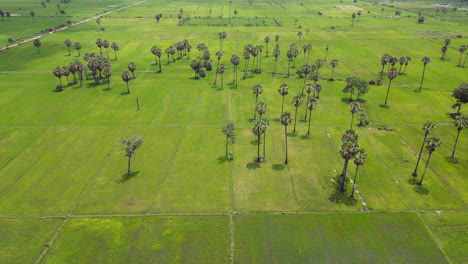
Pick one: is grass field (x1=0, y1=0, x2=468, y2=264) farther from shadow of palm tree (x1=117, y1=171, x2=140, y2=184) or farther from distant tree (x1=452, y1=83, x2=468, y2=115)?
distant tree (x1=452, y1=83, x2=468, y2=115)

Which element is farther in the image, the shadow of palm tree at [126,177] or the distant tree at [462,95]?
the distant tree at [462,95]

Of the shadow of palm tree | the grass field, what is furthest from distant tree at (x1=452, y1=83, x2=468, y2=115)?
the shadow of palm tree

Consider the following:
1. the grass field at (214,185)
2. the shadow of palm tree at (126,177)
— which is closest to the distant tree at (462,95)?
the grass field at (214,185)

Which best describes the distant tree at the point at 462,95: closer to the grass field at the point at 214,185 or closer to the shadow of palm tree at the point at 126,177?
the grass field at the point at 214,185

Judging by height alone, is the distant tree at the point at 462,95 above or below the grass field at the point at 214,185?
above

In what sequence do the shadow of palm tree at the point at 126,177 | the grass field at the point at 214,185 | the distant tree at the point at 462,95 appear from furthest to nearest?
the distant tree at the point at 462,95, the shadow of palm tree at the point at 126,177, the grass field at the point at 214,185

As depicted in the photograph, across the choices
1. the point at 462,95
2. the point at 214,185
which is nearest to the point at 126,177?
the point at 214,185

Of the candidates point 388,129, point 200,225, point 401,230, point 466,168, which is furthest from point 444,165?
point 200,225

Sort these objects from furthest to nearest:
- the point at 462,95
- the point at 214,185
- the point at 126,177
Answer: the point at 462,95 → the point at 126,177 → the point at 214,185

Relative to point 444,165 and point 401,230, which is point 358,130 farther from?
point 401,230

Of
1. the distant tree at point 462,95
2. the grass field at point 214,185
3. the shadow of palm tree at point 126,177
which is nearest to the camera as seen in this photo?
the grass field at point 214,185

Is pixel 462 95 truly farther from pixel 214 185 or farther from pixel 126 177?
pixel 126 177
